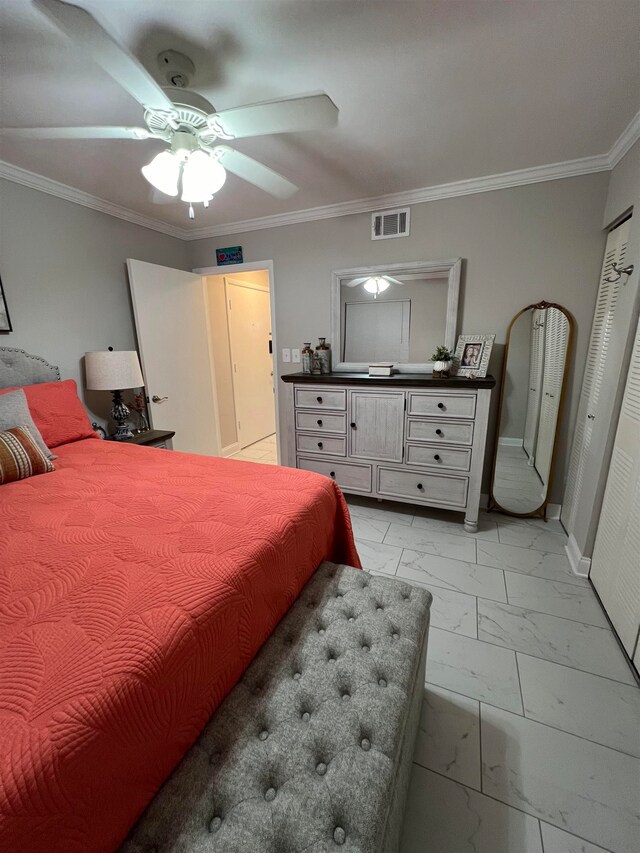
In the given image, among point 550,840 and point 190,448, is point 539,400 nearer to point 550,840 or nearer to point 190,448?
point 550,840

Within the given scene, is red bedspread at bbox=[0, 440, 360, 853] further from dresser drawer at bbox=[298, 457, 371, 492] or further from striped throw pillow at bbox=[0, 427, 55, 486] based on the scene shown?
dresser drawer at bbox=[298, 457, 371, 492]

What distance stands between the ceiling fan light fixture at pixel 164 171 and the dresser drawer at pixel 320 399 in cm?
159

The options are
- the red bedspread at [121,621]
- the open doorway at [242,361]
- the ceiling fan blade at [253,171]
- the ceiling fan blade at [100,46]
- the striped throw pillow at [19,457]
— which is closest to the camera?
the red bedspread at [121,621]

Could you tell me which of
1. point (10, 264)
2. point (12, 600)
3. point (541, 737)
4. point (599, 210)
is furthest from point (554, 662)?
point (10, 264)

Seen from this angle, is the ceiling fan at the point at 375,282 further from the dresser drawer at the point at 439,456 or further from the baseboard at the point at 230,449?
the baseboard at the point at 230,449

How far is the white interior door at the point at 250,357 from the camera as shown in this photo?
422cm

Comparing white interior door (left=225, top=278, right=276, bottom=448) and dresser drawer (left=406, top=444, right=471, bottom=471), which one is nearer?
dresser drawer (left=406, top=444, right=471, bottom=471)

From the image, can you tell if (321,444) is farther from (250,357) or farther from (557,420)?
(250,357)

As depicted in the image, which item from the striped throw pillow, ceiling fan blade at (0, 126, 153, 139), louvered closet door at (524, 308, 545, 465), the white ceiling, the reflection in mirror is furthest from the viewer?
the reflection in mirror

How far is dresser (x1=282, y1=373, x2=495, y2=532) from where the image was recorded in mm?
2358

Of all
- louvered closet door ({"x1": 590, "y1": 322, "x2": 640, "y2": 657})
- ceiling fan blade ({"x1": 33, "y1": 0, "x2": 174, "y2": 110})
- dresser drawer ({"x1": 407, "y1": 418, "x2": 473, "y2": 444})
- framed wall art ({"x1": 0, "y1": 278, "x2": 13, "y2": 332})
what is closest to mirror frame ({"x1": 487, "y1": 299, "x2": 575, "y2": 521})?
dresser drawer ({"x1": 407, "y1": 418, "x2": 473, "y2": 444})

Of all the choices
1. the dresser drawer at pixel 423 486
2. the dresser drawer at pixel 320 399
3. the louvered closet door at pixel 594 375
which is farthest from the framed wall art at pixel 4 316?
A: the louvered closet door at pixel 594 375

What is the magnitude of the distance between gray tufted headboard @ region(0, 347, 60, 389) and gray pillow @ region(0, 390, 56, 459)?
14.7 inches

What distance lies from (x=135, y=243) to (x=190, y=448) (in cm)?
183
